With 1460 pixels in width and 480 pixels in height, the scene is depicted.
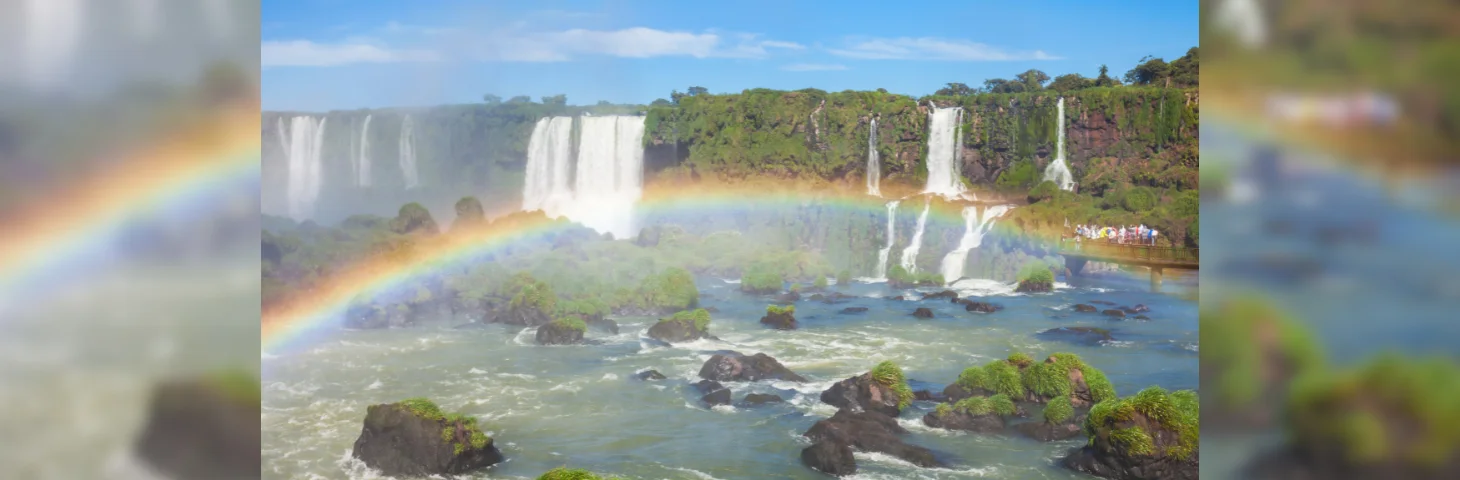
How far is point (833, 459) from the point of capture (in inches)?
328

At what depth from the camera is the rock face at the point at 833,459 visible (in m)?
8.29

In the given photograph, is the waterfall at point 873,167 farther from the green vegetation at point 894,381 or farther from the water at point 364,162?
the green vegetation at point 894,381

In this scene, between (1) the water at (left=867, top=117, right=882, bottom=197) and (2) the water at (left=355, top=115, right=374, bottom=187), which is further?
(1) the water at (left=867, top=117, right=882, bottom=197)

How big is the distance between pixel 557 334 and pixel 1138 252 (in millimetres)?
8411

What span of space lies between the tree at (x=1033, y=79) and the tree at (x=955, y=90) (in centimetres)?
111

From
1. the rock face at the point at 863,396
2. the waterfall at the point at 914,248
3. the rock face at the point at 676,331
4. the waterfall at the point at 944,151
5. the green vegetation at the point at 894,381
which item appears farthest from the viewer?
the waterfall at the point at 944,151

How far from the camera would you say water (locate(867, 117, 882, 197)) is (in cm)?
2103

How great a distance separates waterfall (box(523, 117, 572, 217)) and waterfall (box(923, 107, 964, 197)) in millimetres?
6868

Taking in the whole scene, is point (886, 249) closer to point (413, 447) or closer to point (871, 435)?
point (871, 435)

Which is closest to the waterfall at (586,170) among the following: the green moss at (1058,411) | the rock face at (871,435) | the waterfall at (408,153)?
the waterfall at (408,153)

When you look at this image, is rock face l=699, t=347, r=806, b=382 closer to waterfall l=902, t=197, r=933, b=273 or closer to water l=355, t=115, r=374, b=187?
waterfall l=902, t=197, r=933, b=273

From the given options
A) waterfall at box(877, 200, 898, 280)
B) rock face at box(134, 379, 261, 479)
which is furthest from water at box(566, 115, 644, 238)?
rock face at box(134, 379, 261, 479)

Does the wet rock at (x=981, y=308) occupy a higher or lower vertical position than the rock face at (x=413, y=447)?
higher

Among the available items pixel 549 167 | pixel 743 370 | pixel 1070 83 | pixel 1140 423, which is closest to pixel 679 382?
pixel 743 370
